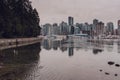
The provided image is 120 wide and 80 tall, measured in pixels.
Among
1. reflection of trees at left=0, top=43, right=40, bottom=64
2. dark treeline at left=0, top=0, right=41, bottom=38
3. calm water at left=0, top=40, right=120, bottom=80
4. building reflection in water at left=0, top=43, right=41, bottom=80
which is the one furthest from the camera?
dark treeline at left=0, top=0, right=41, bottom=38

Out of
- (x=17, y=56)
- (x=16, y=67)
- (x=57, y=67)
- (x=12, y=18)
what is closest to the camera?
(x=16, y=67)

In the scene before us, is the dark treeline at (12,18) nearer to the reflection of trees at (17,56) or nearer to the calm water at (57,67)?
the reflection of trees at (17,56)

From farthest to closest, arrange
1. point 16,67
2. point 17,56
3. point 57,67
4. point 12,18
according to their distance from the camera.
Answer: point 12,18
point 17,56
point 57,67
point 16,67

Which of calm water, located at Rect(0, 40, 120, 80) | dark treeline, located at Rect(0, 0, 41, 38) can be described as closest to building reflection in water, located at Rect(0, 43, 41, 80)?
calm water, located at Rect(0, 40, 120, 80)

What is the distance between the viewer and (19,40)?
11475 cm

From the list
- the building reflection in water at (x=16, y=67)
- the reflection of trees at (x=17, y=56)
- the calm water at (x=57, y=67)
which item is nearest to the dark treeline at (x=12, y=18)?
the reflection of trees at (x=17, y=56)

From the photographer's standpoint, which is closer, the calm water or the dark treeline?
the calm water

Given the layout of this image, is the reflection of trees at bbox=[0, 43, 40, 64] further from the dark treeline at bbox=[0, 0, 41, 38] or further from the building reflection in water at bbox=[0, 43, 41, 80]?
the dark treeline at bbox=[0, 0, 41, 38]

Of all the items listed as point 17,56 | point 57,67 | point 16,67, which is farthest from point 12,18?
point 16,67

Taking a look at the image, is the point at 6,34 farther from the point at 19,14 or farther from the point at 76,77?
the point at 76,77

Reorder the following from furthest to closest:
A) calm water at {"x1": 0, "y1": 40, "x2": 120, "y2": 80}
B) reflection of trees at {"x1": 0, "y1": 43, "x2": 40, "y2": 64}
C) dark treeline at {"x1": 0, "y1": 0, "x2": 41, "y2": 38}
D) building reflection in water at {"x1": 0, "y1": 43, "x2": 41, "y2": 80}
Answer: dark treeline at {"x1": 0, "y1": 0, "x2": 41, "y2": 38}, reflection of trees at {"x1": 0, "y1": 43, "x2": 40, "y2": 64}, calm water at {"x1": 0, "y1": 40, "x2": 120, "y2": 80}, building reflection in water at {"x1": 0, "y1": 43, "x2": 41, "y2": 80}

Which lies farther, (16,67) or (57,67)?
(57,67)

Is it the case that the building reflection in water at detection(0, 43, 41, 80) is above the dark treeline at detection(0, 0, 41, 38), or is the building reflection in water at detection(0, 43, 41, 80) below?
below

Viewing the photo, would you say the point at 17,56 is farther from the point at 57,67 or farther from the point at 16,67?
the point at 57,67
